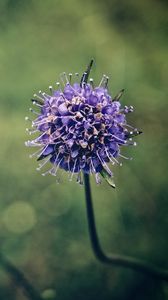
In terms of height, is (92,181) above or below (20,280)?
above

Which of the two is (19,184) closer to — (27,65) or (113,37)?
(27,65)

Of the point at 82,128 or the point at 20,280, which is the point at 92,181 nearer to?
the point at 20,280

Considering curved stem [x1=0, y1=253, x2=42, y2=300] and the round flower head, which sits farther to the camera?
curved stem [x1=0, y1=253, x2=42, y2=300]

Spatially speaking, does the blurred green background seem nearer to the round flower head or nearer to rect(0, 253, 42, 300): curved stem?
rect(0, 253, 42, 300): curved stem

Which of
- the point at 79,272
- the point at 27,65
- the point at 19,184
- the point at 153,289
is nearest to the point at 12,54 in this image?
A: the point at 27,65

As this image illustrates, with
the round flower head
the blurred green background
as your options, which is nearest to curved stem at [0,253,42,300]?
the blurred green background

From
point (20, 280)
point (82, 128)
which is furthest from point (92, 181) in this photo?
point (82, 128)

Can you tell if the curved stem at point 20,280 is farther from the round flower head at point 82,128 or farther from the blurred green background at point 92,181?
the round flower head at point 82,128
